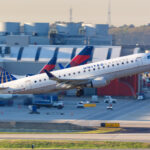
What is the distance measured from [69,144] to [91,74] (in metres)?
13.1

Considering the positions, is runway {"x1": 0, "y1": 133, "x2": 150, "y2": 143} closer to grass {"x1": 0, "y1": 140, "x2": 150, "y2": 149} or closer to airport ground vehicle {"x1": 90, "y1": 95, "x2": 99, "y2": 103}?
grass {"x1": 0, "y1": 140, "x2": 150, "y2": 149}

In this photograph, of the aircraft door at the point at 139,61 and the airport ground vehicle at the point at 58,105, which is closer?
the aircraft door at the point at 139,61

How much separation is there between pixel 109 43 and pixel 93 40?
10.9m

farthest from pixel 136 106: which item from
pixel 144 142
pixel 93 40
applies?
pixel 93 40

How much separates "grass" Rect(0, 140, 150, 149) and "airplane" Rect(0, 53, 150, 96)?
10259 millimetres

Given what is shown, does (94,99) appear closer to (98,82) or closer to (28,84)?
(28,84)

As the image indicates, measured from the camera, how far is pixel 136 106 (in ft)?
334

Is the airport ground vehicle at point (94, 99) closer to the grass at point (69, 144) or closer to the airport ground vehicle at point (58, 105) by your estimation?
the airport ground vehicle at point (58, 105)

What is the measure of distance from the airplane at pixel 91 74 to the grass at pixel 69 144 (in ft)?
33.7

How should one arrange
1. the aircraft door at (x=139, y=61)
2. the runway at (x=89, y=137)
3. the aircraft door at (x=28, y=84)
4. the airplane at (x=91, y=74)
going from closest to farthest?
the runway at (x=89, y=137)
the aircraft door at (x=139, y=61)
the airplane at (x=91, y=74)
the aircraft door at (x=28, y=84)

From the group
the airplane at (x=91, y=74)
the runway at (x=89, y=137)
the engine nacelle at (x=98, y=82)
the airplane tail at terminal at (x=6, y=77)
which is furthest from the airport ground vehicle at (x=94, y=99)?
the runway at (x=89, y=137)

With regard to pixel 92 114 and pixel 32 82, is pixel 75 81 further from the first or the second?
pixel 92 114

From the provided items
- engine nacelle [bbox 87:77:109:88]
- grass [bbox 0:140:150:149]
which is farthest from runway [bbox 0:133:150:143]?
engine nacelle [bbox 87:77:109:88]

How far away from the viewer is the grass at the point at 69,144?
205ft
